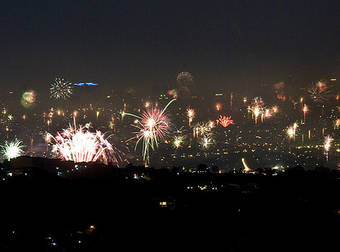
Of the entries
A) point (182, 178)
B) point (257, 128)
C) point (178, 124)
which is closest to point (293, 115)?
point (257, 128)

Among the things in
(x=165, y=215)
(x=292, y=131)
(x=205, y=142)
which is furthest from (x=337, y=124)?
(x=165, y=215)

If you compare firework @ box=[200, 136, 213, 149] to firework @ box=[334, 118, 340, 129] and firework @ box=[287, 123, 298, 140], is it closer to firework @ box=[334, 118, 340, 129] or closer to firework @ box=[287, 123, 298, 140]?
firework @ box=[287, 123, 298, 140]

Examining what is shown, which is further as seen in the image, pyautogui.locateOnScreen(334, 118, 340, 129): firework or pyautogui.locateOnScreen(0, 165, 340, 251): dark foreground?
pyautogui.locateOnScreen(334, 118, 340, 129): firework

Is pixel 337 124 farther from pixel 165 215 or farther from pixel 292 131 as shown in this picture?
pixel 165 215

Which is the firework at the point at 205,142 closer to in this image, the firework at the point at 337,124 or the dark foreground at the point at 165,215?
the firework at the point at 337,124

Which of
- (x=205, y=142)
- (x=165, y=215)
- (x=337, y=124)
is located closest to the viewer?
(x=165, y=215)

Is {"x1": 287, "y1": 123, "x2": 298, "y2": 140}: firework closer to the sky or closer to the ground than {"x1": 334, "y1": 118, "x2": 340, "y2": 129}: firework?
closer to the ground

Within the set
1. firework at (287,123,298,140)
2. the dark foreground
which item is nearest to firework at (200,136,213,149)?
firework at (287,123,298,140)

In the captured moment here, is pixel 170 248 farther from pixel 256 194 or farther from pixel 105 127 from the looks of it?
pixel 105 127

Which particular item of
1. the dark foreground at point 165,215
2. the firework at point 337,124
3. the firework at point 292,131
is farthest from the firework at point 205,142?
the dark foreground at point 165,215
